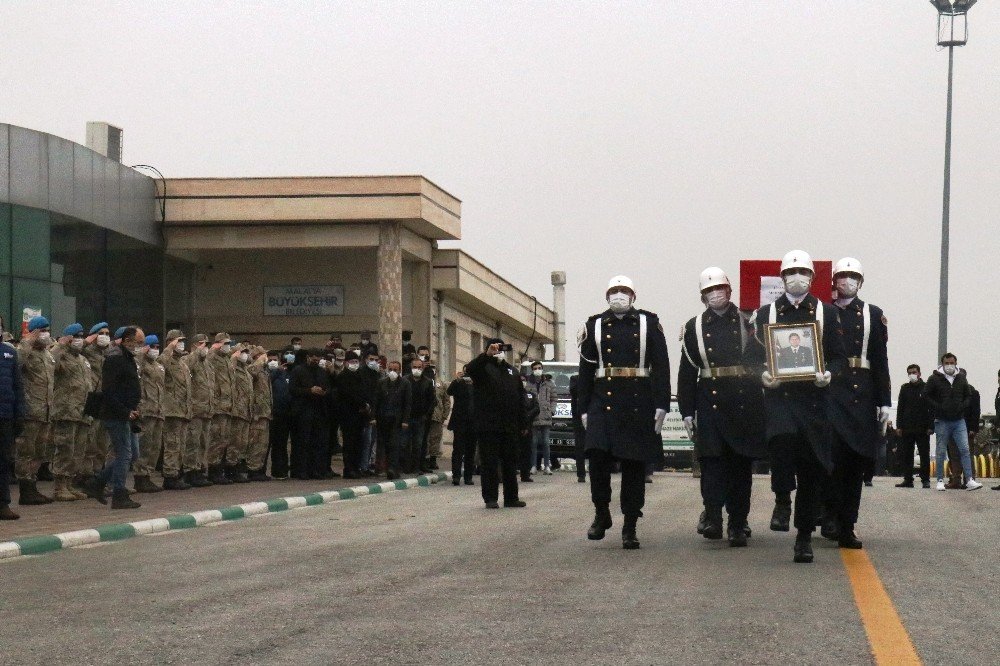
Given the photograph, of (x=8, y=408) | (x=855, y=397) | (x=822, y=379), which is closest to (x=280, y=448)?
(x=8, y=408)

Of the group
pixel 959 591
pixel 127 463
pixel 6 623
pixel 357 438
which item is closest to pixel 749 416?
pixel 959 591

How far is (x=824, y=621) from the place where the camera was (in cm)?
805

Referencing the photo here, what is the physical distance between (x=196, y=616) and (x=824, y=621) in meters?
3.17

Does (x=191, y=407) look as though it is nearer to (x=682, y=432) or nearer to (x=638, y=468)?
(x=638, y=468)

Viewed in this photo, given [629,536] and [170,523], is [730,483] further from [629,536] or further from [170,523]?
[170,523]

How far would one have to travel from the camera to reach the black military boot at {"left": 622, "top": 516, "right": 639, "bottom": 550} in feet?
40.6

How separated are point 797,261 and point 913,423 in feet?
54.6

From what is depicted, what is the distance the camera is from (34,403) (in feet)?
61.5

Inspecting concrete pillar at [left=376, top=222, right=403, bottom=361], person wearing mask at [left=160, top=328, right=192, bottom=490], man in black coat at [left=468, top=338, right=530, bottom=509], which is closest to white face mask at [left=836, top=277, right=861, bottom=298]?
man in black coat at [left=468, top=338, right=530, bottom=509]

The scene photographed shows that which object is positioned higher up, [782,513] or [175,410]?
[175,410]

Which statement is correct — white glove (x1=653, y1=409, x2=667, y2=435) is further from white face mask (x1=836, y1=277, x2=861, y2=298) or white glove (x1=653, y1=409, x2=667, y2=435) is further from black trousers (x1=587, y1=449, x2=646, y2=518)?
white face mask (x1=836, y1=277, x2=861, y2=298)

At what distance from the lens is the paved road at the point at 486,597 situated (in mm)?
7371

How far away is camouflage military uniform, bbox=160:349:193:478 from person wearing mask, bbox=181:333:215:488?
33 cm

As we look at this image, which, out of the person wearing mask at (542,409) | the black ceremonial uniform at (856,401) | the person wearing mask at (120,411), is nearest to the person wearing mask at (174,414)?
the person wearing mask at (120,411)
